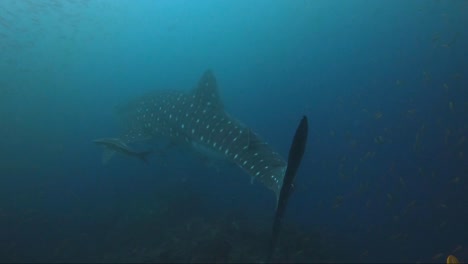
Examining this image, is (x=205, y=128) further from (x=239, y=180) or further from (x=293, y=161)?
(x=239, y=180)

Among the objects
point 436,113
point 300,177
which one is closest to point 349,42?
point 436,113

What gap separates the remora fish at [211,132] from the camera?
2508mm

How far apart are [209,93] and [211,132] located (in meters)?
1.05

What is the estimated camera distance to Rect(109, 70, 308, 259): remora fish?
2508 millimetres

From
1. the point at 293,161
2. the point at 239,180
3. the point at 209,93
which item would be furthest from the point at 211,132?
the point at 239,180

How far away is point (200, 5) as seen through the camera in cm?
7838

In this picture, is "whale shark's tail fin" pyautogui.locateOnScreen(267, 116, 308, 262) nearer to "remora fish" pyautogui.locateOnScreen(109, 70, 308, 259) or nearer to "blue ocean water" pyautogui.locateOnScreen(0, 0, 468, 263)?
"remora fish" pyautogui.locateOnScreen(109, 70, 308, 259)

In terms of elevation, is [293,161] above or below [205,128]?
below

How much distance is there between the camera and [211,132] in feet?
21.0

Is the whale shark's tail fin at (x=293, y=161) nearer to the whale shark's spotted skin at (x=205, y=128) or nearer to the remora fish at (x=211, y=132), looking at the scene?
the remora fish at (x=211, y=132)

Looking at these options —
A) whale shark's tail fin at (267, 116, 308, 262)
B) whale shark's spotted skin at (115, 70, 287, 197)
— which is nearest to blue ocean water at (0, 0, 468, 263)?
whale shark's spotted skin at (115, 70, 287, 197)

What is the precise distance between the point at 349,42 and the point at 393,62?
47.2ft

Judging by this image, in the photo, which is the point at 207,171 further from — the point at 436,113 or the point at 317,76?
the point at 317,76

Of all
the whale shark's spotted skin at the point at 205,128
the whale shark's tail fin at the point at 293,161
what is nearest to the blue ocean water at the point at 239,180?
the whale shark's spotted skin at the point at 205,128
